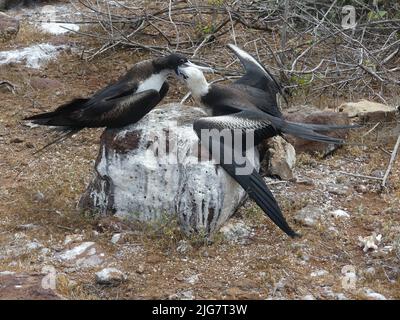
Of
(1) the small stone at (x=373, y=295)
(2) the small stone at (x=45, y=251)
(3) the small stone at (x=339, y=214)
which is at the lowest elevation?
(3) the small stone at (x=339, y=214)

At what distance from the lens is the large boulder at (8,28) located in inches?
243

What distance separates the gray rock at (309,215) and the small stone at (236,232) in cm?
27

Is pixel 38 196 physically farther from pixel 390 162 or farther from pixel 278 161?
pixel 390 162

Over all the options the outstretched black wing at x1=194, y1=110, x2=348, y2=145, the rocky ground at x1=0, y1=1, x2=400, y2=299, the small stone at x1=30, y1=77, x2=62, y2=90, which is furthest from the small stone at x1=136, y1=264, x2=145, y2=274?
the small stone at x1=30, y1=77, x2=62, y2=90

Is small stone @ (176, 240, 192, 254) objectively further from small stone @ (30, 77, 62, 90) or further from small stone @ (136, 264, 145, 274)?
small stone @ (30, 77, 62, 90)

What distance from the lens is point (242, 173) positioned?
3.43 m

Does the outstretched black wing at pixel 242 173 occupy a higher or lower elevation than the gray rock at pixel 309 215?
higher

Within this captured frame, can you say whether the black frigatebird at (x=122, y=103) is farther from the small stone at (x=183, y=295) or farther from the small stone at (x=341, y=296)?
the small stone at (x=341, y=296)

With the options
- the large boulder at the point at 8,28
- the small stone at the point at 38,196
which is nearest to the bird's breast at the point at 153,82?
the small stone at the point at 38,196

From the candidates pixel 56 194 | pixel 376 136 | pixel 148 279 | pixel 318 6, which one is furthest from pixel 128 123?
pixel 318 6

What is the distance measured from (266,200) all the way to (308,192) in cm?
65

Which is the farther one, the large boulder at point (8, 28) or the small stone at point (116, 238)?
the large boulder at point (8, 28)

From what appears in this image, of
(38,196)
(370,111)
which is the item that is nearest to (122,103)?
(38,196)

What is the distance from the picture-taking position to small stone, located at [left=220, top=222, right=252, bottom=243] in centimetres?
349
